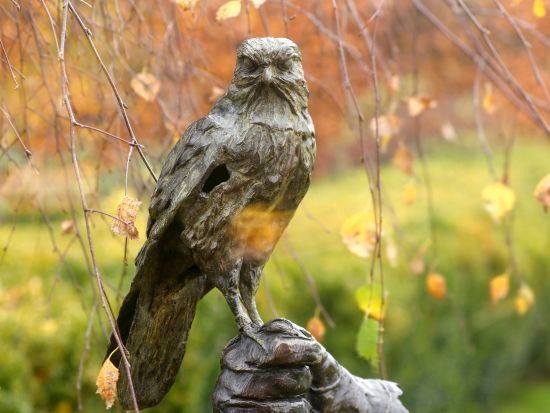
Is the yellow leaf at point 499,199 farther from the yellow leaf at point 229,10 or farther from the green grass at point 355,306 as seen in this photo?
the yellow leaf at point 229,10

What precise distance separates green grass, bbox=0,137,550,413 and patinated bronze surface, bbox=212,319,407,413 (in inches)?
16.9

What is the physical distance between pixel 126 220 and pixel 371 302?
820 millimetres

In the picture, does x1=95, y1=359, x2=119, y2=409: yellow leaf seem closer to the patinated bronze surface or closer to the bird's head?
the patinated bronze surface

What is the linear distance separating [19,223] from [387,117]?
9.61 ft

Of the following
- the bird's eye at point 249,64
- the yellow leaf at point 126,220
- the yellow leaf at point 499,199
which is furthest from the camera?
the yellow leaf at point 499,199

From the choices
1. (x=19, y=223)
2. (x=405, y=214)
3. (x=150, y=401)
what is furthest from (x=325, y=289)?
(x=150, y=401)

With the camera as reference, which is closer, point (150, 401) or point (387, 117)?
point (150, 401)

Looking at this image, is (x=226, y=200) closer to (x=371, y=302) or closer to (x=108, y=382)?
(x=108, y=382)

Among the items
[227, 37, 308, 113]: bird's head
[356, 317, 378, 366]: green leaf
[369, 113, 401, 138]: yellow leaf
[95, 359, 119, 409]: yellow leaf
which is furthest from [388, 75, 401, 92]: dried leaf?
[95, 359, 119, 409]: yellow leaf

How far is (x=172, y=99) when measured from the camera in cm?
337

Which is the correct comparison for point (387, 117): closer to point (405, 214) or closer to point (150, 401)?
point (150, 401)

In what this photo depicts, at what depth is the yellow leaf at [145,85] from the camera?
2.25 m

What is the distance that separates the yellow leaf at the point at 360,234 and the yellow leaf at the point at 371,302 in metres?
0.12

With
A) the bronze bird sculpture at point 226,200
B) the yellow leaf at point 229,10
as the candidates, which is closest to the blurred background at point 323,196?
the yellow leaf at point 229,10
